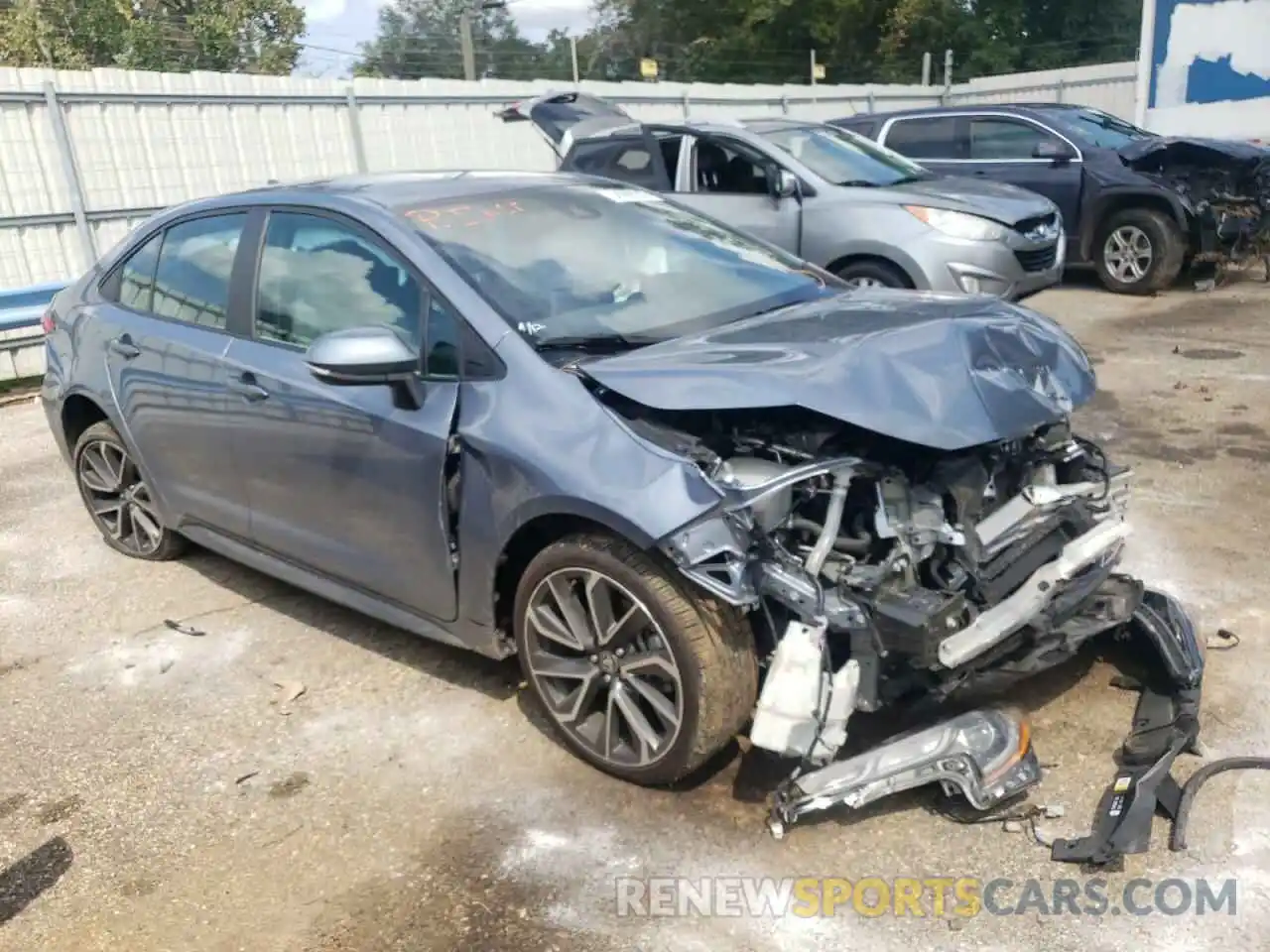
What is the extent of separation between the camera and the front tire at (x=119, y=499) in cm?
503

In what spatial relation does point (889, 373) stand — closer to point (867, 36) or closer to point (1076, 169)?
point (1076, 169)

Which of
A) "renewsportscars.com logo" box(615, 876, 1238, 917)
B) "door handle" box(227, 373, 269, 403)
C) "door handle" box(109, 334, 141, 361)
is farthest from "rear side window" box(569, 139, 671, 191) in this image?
"renewsportscars.com logo" box(615, 876, 1238, 917)

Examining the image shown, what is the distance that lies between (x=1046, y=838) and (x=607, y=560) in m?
1.38

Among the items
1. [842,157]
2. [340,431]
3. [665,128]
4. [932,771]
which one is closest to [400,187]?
[340,431]

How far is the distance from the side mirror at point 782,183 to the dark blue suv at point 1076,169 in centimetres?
349

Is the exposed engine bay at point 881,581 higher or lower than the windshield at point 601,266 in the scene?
lower

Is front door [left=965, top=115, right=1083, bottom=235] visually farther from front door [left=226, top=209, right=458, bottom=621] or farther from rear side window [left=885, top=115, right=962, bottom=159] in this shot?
front door [left=226, top=209, right=458, bottom=621]

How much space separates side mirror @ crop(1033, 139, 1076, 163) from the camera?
416 inches

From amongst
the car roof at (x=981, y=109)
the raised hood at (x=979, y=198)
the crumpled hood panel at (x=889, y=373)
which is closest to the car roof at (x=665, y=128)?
the raised hood at (x=979, y=198)

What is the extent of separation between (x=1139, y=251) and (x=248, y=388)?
9.16m

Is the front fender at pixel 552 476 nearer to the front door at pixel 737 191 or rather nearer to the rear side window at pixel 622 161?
the front door at pixel 737 191

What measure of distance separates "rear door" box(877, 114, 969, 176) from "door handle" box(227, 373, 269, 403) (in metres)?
8.85

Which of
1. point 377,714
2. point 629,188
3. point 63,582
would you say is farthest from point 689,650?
point 63,582

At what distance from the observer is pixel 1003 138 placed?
11133 mm
